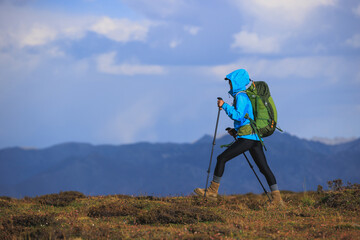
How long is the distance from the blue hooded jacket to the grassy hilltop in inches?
94.1

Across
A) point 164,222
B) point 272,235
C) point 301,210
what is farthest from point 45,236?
point 301,210

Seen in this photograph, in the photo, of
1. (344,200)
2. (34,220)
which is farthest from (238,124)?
(34,220)

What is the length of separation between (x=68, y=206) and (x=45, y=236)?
585 centimetres

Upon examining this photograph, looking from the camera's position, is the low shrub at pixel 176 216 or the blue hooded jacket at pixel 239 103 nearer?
the low shrub at pixel 176 216

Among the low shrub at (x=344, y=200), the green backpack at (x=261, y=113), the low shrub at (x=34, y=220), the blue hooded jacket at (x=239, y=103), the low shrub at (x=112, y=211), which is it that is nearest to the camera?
the low shrub at (x=34, y=220)

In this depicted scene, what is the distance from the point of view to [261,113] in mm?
12945

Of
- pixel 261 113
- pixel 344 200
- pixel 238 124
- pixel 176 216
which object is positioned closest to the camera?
pixel 176 216

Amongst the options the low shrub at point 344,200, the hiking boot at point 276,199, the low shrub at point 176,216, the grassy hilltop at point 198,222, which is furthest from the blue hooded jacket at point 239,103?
the low shrub at point 344,200

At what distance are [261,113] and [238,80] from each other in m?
1.11

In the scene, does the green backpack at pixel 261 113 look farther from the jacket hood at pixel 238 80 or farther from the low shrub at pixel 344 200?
the low shrub at pixel 344 200

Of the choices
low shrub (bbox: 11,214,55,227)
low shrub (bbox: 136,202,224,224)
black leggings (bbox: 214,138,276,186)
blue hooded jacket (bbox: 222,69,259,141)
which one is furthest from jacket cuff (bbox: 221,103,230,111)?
low shrub (bbox: 11,214,55,227)

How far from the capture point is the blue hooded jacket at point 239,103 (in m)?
12.8

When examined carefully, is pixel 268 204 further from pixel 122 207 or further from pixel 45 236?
pixel 45 236

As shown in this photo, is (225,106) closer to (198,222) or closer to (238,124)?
(238,124)
